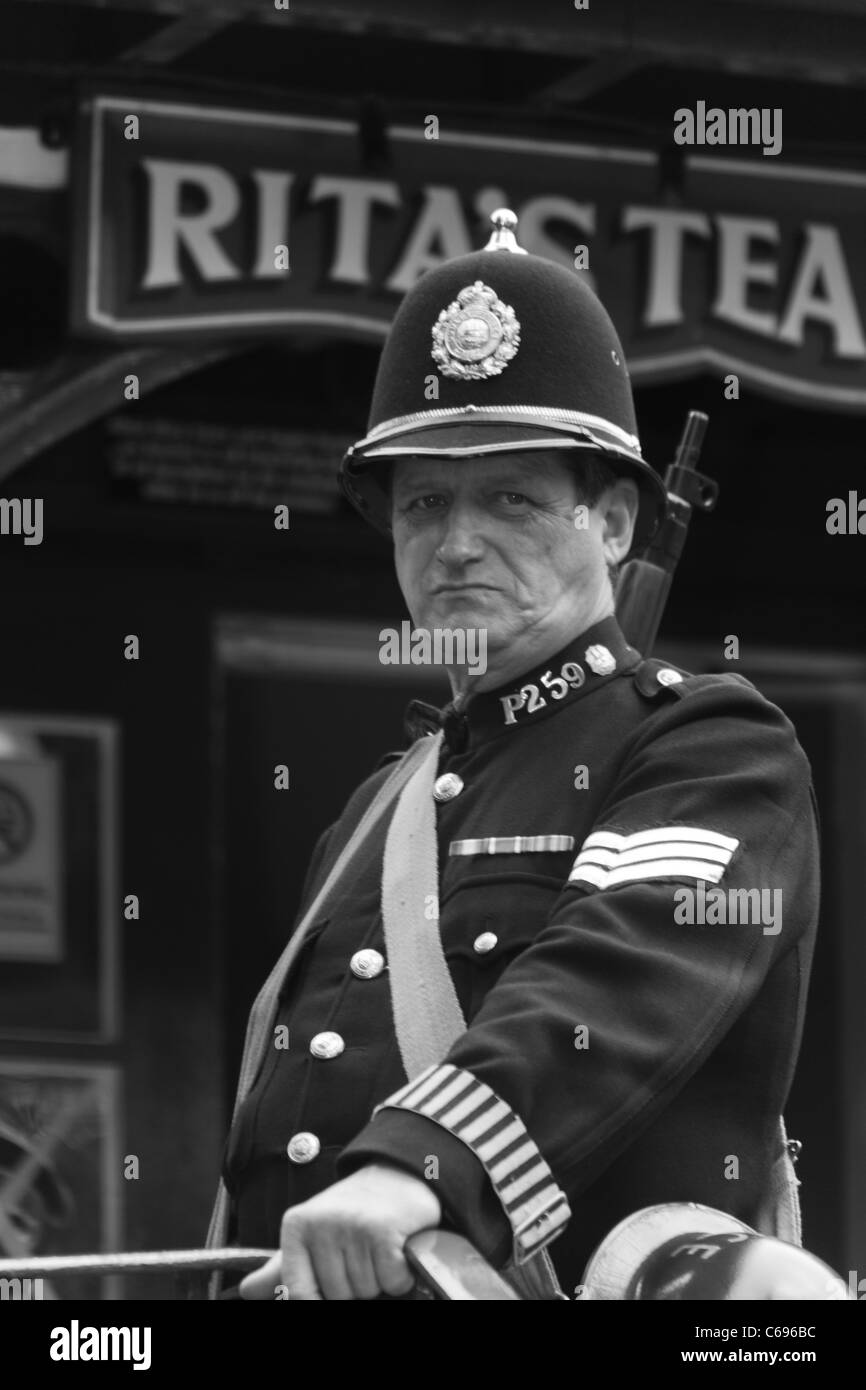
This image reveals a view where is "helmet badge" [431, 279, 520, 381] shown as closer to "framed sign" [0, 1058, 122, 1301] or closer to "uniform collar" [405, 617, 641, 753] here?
"uniform collar" [405, 617, 641, 753]

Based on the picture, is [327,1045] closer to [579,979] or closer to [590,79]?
[579,979]

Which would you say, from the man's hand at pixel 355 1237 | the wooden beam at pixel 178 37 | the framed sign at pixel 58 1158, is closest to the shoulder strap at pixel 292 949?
the man's hand at pixel 355 1237

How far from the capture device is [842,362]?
7.10 m

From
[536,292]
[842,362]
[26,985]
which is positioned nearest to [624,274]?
[842,362]

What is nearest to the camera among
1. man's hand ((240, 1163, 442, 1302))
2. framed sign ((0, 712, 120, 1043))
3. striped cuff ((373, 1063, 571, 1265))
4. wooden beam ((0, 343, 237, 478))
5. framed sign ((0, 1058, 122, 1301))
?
man's hand ((240, 1163, 442, 1302))

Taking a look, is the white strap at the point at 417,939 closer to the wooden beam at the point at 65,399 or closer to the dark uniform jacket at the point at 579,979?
the dark uniform jacket at the point at 579,979

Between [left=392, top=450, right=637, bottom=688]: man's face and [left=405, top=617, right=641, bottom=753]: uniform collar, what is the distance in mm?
16

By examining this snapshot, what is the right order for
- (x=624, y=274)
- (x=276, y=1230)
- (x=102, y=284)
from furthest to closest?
1. (x=624, y=274)
2. (x=102, y=284)
3. (x=276, y=1230)

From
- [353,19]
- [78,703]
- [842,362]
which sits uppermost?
[353,19]

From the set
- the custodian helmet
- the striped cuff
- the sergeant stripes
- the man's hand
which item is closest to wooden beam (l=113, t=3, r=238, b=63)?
the custodian helmet

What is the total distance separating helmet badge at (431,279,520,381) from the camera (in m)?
3.42

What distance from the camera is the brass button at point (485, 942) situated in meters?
3.21
